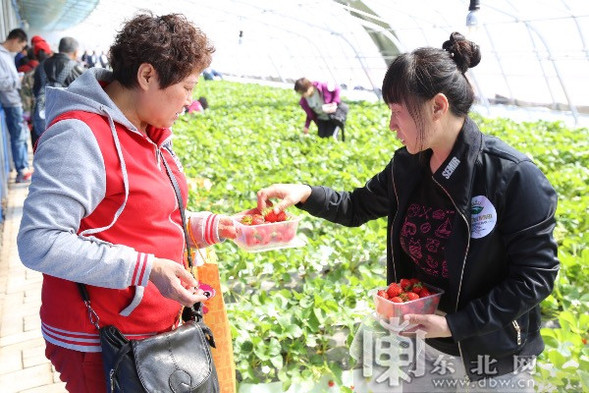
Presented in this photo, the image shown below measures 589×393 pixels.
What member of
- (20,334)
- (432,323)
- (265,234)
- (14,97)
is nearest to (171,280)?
(432,323)

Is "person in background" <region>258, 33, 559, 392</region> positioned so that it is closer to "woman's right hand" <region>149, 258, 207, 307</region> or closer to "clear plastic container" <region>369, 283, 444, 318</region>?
"clear plastic container" <region>369, 283, 444, 318</region>

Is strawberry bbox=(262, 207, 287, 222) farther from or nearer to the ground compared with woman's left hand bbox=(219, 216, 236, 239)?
nearer to the ground

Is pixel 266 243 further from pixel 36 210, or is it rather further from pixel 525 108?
pixel 525 108

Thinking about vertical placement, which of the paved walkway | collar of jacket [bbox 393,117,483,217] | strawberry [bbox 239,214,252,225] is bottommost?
the paved walkway

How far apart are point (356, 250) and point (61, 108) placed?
9.82 ft

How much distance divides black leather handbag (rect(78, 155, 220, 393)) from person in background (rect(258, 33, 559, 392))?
64cm

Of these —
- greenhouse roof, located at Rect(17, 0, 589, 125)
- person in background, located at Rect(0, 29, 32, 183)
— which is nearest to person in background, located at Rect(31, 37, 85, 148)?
person in background, located at Rect(0, 29, 32, 183)

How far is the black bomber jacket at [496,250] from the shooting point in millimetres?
1622

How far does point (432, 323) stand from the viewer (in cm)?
171

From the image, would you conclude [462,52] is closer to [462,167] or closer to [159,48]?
[462,167]

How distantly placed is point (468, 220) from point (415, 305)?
0.33 metres

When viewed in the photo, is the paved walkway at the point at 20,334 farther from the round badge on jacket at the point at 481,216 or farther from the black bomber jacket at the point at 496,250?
the round badge on jacket at the point at 481,216

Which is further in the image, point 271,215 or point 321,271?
point 321,271

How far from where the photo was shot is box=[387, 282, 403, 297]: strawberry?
1901 mm
